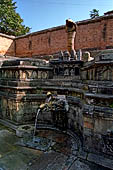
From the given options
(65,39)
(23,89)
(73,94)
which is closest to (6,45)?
(65,39)

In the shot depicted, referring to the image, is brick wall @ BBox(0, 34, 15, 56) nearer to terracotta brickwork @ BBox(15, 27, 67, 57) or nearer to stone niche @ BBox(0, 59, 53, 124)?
terracotta brickwork @ BBox(15, 27, 67, 57)

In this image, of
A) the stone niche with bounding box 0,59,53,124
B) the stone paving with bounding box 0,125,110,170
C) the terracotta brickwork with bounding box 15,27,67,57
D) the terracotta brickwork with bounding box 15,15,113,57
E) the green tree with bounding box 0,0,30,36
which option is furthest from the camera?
the green tree with bounding box 0,0,30,36

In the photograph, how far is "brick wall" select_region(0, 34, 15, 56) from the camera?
14.6m

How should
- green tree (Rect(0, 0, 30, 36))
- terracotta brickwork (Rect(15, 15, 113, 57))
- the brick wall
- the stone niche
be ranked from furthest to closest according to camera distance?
green tree (Rect(0, 0, 30, 36)), the brick wall, terracotta brickwork (Rect(15, 15, 113, 57)), the stone niche

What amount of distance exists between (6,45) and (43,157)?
15.2 m

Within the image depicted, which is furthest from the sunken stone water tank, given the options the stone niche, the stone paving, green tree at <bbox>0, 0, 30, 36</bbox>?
Answer: green tree at <bbox>0, 0, 30, 36</bbox>

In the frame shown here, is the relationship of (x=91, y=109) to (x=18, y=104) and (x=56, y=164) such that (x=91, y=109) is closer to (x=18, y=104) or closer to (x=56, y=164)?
(x=56, y=164)

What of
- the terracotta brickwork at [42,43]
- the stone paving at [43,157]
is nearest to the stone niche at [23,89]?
the stone paving at [43,157]

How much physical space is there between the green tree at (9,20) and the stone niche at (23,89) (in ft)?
61.0

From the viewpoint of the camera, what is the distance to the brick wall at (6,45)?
1458 cm

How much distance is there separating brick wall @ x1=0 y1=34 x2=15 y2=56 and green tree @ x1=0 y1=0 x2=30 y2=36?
6.37 metres

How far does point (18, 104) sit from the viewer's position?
466cm

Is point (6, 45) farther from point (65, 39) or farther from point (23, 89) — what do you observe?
point (23, 89)

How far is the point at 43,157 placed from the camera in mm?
2957
